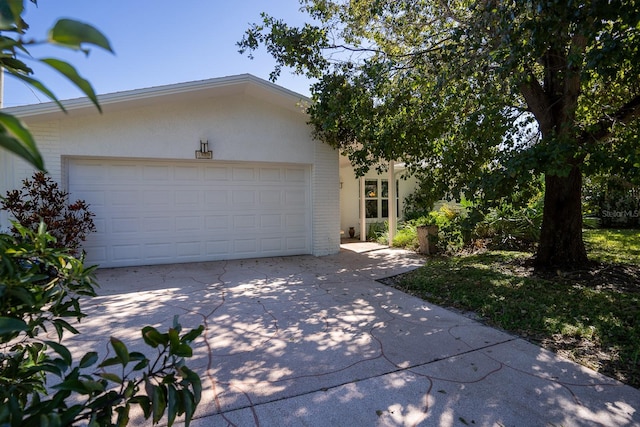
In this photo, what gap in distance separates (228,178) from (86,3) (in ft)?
20.2

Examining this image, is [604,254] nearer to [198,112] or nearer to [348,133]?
[348,133]

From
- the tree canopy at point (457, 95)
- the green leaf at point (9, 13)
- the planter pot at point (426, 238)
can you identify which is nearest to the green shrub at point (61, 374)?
the green leaf at point (9, 13)

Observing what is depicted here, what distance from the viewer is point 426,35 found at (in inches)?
292

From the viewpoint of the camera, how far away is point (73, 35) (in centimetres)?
57

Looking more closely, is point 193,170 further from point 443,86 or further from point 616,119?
point 616,119

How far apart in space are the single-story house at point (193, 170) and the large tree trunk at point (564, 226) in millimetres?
4781

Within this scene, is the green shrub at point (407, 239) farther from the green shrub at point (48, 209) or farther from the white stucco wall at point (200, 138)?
the green shrub at point (48, 209)

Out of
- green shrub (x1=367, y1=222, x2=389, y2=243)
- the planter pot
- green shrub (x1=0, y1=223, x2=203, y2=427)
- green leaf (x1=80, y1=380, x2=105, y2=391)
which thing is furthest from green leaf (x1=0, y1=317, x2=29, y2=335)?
green shrub (x1=367, y1=222, x2=389, y2=243)

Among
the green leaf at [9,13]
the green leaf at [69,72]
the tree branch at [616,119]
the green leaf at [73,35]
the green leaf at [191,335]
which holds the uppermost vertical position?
the tree branch at [616,119]

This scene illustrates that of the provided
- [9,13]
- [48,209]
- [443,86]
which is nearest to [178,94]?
[48,209]

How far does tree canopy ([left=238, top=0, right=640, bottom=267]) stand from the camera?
16.9 feet

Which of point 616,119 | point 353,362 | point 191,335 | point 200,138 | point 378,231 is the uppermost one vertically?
point 200,138

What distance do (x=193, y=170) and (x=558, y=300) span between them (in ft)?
24.1

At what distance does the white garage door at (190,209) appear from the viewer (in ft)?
24.9
